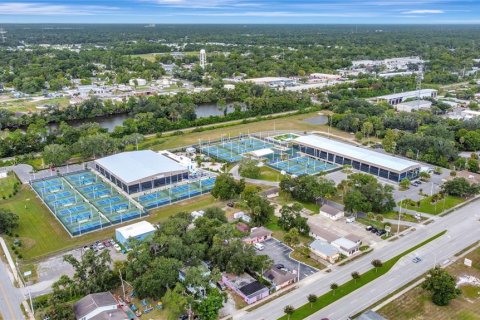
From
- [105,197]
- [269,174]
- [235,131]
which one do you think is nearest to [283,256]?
[269,174]

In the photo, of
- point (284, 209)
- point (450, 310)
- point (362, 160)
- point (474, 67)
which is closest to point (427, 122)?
point (362, 160)

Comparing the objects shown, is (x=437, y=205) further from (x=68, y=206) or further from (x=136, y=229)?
(x=68, y=206)

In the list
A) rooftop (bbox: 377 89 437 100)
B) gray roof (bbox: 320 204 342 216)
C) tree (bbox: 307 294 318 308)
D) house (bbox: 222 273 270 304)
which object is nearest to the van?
house (bbox: 222 273 270 304)

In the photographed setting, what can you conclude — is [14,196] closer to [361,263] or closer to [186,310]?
[186,310]

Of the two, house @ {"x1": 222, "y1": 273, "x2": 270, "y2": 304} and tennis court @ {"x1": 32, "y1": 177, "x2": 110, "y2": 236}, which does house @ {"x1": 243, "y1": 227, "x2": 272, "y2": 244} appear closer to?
house @ {"x1": 222, "y1": 273, "x2": 270, "y2": 304}

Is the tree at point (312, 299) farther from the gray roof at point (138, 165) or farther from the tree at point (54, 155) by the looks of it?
the tree at point (54, 155)

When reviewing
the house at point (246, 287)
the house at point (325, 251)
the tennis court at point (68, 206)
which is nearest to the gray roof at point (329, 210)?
the house at point (325, 251)

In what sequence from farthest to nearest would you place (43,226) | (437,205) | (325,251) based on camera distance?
(437,205)
(43,226)
(325,251)
